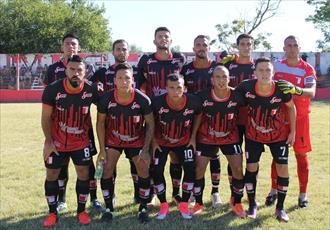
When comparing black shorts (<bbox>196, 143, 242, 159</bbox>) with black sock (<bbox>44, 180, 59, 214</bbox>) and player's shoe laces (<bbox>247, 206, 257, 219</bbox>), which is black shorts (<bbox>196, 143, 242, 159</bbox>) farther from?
black sock (<bbox>44, 180, 59, 214</bbox>)

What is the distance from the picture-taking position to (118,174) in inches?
332

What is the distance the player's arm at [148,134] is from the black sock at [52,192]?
1174 millimetres

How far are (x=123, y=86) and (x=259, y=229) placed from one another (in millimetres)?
2419

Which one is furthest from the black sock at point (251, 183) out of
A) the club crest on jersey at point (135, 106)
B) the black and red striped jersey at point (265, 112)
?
the club crest on jersey at point (135, 106)

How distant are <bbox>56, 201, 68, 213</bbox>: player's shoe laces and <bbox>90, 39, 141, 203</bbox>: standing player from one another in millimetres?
1018

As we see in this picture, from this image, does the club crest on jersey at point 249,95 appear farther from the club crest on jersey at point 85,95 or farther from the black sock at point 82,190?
the black sock at point 82,190

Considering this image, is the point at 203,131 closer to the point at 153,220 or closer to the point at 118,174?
the point at 153,220

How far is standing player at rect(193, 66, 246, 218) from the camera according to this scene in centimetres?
560

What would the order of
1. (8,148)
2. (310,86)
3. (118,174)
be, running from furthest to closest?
(8,148), (118,174), (310,86)

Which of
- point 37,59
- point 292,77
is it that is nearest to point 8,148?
point 292,77

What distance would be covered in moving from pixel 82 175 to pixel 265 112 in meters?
2.47

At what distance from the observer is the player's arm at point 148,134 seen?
5523mm

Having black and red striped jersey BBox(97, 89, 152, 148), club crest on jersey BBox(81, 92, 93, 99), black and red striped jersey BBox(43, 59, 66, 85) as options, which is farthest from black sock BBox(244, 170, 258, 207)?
black and red striped jersey BBox(43, 59, 66, 85)

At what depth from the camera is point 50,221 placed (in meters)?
5.48
